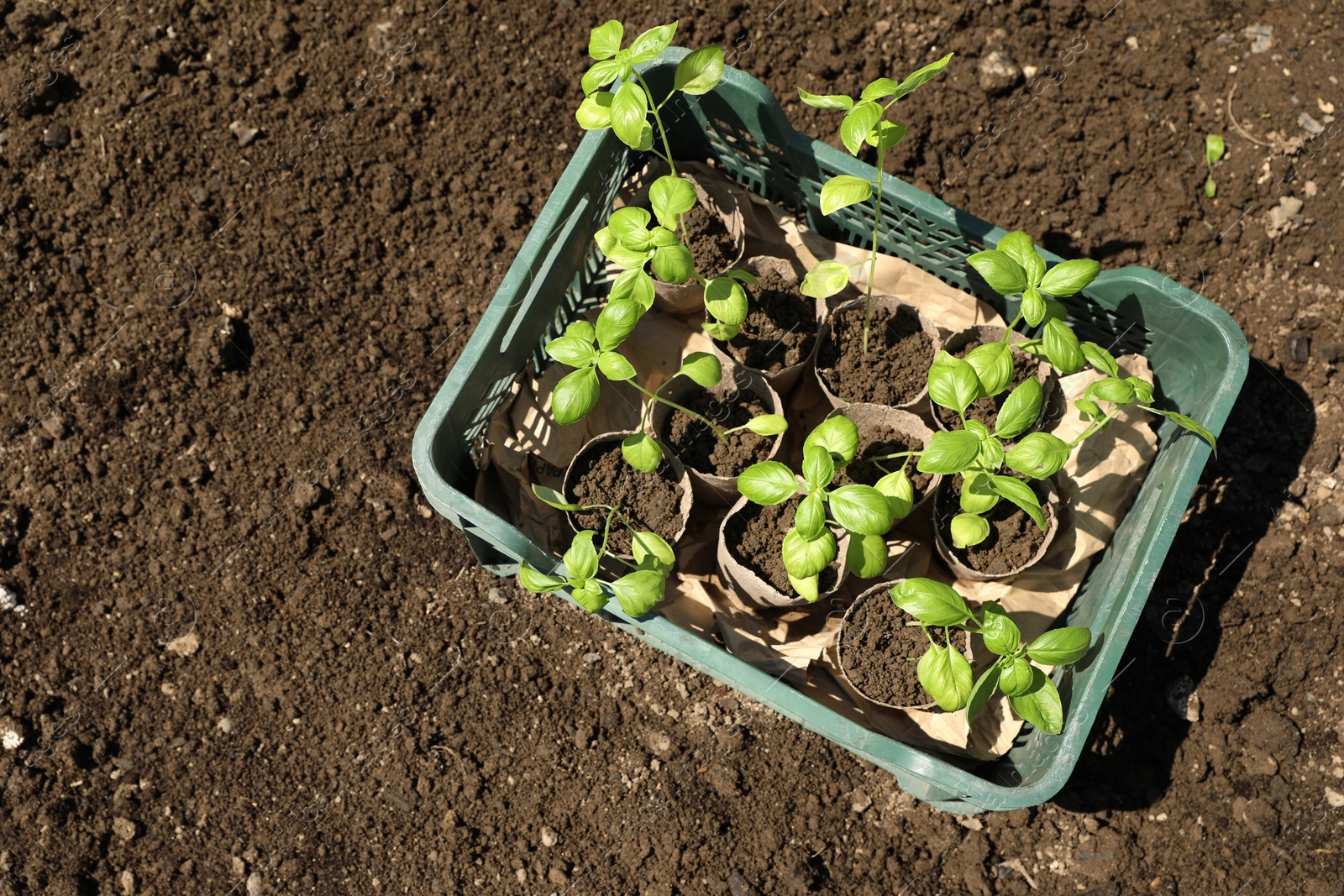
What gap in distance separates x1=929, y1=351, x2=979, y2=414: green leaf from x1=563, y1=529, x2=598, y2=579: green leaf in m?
0.77

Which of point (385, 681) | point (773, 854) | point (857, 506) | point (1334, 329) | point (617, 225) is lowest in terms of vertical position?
point (773, 854)

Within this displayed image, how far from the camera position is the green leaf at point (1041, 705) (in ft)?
5.77

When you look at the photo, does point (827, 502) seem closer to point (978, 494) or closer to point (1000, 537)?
point (978, 494)

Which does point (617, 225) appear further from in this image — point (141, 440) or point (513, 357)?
point (141, 440)

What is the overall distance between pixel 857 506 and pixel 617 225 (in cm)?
79

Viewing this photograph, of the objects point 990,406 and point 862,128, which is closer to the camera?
point 862,128

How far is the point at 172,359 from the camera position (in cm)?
271

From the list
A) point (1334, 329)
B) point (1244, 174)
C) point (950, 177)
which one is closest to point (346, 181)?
point (950, 177)

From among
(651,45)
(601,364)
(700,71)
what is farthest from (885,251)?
(601,364)

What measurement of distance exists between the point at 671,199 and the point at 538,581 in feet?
2.85

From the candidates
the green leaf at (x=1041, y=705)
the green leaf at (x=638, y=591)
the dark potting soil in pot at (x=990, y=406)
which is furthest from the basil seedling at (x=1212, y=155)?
the green leaf at (x=638, y=591)

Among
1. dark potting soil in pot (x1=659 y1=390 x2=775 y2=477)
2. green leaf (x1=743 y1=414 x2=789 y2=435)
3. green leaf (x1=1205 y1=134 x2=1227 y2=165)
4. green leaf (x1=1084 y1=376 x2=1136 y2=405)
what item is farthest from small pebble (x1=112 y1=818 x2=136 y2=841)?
green leaf (x1=1205 y1=134 x2=1227 y2=165)

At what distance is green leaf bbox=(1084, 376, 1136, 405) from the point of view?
189 cm

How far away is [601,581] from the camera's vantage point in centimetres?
188
